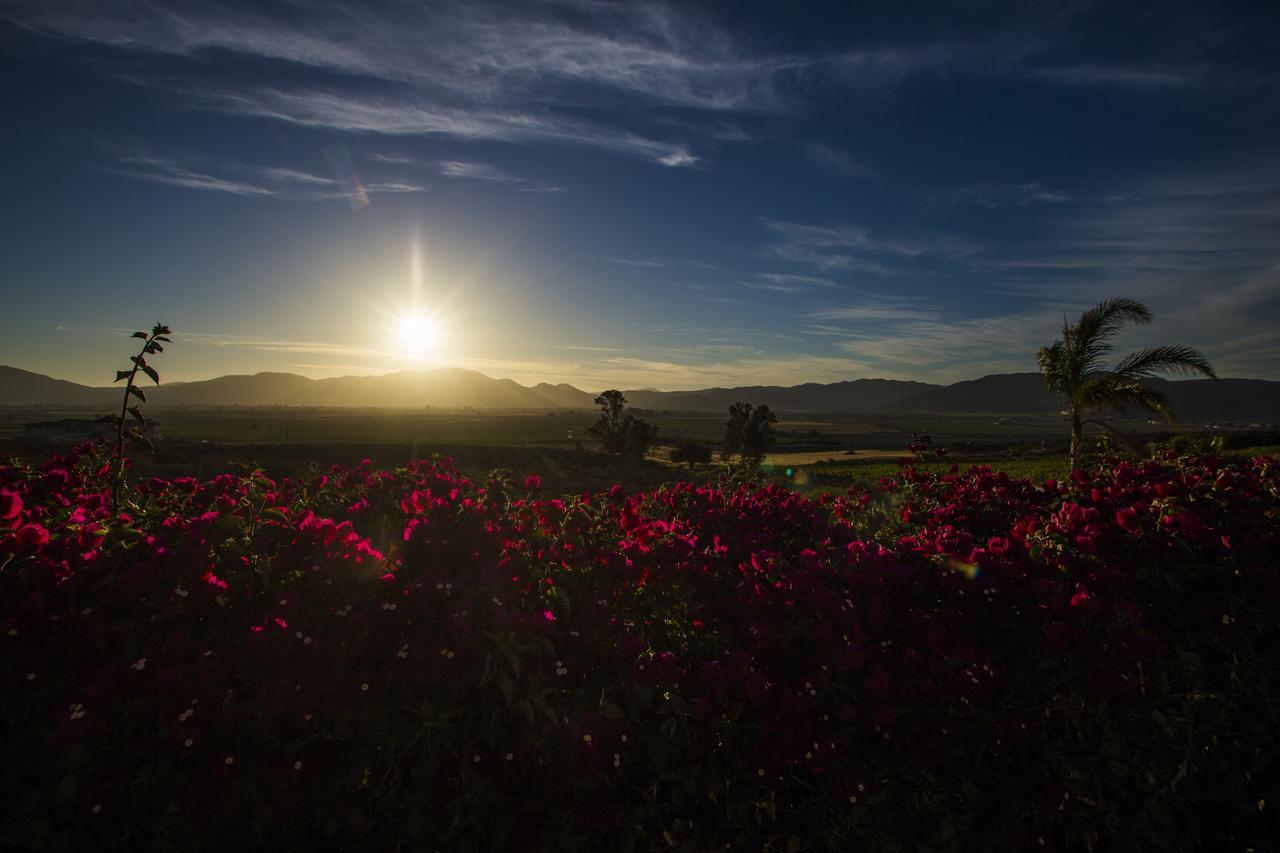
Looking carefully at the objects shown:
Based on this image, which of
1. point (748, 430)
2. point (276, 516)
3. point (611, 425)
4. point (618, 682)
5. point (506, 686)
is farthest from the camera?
point (748, 430)

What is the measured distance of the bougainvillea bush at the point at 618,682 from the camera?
2291mm

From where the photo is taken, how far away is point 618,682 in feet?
9.30

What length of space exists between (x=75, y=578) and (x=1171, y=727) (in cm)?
471

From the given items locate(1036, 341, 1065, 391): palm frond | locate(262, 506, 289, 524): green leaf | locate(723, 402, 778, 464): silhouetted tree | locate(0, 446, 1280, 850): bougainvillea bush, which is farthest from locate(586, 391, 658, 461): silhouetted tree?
locate(262, 506, 289, 524): green leaf

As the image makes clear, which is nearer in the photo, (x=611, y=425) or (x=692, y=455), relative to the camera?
(x=692, y=455)

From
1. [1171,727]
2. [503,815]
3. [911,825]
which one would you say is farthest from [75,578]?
[1171,727]

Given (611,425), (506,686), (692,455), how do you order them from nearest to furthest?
(506,686)
(692,455)
(611,425)

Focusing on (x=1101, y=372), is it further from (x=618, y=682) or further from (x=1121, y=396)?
(x=618, y=682)

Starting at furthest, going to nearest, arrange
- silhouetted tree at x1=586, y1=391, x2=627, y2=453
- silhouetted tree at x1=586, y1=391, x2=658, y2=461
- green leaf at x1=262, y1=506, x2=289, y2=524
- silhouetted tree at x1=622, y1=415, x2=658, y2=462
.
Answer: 1. silhouetted tree at x1=586, y1=391, x2=627, y2=453
2. silhouetted tree at x1=586, y1=391, x2=658, y2=461
3. silhouetted tree at x1=622, y1=415, x2=658, y2=462
4. green leaf at x1=262, y1=506, x2=289, y2=524

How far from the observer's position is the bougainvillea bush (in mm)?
2291

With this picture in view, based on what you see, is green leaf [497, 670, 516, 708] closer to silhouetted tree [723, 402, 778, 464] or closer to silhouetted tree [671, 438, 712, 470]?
silhouetted tree [671, 438, 712, 470]

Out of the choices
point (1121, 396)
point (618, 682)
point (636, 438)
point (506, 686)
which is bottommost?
point (636, 438)

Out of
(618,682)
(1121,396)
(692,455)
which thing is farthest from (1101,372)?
(692,455)

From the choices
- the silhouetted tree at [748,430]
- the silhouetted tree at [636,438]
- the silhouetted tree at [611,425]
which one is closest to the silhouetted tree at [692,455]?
the silhouetted tree at [636,438]
